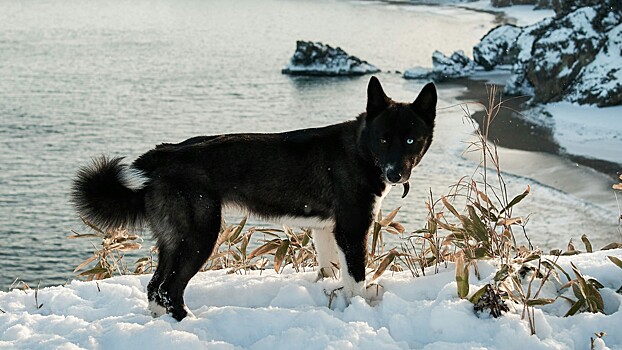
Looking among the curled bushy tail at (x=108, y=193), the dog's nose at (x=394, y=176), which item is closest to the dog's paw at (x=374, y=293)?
the dog's nose at (x=394, y=176)

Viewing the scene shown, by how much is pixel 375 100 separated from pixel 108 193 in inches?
81.6

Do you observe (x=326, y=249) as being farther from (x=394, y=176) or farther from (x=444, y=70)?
(x=444, y=70)

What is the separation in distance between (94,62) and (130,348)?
51119 mm

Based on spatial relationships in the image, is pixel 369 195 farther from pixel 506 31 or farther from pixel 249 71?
pixel 506 31

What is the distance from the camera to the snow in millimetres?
4344

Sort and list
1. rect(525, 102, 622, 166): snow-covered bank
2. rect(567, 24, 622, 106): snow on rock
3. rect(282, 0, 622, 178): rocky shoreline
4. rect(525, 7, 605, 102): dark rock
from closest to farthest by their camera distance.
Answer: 1. rect(525, 102, 622, 166): snow-covered bank
2. rect(282, 0, 622, 178): rocky shoreline
3. rect(567, 24, 622, 106): snow on rock
4. rect(525, 7, 605, 102): dark rock

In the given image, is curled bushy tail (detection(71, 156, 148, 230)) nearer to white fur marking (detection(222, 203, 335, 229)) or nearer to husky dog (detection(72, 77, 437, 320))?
husky dog (detection(72, 77, 437, 320))

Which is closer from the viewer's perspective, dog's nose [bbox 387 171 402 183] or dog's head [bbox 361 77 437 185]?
dog's nose [bbox 387 171 402 183]

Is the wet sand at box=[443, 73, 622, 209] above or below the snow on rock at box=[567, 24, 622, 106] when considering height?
below

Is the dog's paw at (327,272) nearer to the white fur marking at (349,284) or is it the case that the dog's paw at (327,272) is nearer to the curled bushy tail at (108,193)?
the white fur marking at (349,284)

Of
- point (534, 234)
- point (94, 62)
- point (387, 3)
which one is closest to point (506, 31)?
point (94, 62)

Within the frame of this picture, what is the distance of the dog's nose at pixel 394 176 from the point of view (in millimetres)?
5441

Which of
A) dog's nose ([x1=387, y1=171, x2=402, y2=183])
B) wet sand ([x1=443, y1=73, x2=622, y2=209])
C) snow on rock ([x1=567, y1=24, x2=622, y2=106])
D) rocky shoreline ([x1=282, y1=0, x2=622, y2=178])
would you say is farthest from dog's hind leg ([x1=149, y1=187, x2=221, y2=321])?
snow on rock ([x1=567, y1=24, x2=622, y2=106])

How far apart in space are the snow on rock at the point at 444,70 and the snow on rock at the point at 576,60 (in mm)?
7624
